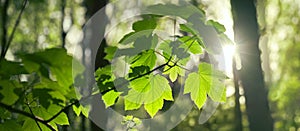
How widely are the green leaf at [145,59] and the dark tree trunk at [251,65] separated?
17 cm

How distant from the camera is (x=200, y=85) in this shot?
0.76 metres

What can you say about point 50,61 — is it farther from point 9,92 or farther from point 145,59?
point 145,59

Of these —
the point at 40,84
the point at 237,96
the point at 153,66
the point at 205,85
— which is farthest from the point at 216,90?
the point at 237,96

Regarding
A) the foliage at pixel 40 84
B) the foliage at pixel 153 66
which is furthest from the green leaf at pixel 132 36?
the foliage at pixel 40 84

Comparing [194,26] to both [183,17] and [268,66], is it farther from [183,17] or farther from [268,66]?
[268,66]

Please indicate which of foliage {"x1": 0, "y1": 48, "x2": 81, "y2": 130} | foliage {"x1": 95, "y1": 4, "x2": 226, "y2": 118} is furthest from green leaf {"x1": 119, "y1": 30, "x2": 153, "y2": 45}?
foliage {"x1": 0, "y1": 48, "x2": 81, "y2": 130}

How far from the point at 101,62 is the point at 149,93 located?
1793 millimetres

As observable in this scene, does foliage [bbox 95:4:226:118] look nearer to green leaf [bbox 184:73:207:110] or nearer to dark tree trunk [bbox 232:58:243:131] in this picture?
green leaf [bbox 184:73:207:110]

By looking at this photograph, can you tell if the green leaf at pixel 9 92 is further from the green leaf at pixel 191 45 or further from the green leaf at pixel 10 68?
the green leaf at pixel 191 45

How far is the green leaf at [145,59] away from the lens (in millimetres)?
713

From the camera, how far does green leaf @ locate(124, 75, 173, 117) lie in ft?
2.41

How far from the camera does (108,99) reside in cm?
73

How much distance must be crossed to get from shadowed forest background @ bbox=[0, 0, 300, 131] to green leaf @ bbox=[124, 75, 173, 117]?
0.08 meters

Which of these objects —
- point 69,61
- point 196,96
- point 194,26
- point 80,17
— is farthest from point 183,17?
point 80,17
